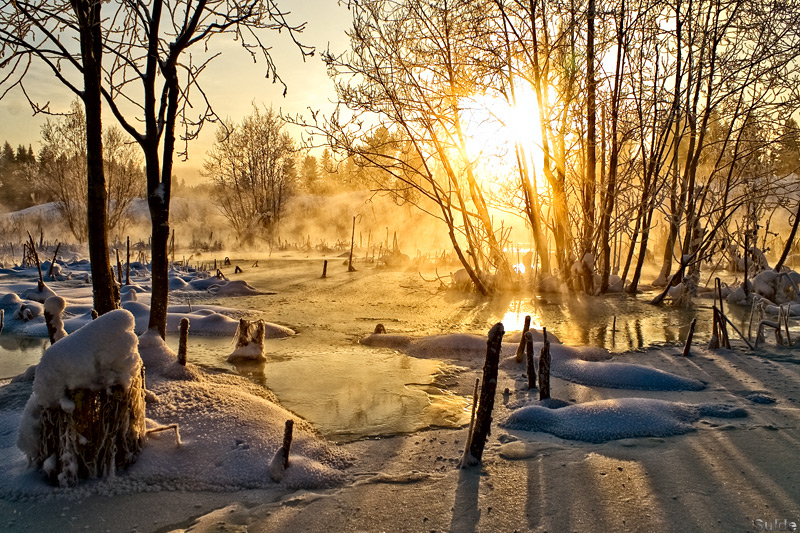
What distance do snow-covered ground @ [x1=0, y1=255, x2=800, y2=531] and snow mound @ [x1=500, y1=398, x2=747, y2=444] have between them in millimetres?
13

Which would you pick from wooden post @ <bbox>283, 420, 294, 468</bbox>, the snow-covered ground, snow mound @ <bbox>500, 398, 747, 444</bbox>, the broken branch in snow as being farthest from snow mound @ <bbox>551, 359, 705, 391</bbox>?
the broken branch in snow

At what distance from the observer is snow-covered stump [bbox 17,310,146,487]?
10.4 feet

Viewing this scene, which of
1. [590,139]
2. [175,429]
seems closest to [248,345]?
[175,429]

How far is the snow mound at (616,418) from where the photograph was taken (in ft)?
13.7

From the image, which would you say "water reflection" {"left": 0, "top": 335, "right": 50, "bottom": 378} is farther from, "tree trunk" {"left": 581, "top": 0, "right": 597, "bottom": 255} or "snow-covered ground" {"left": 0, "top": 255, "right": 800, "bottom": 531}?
"tree trunk" {"left": 581, "top": 0, "right": 597, "bottom": 255}

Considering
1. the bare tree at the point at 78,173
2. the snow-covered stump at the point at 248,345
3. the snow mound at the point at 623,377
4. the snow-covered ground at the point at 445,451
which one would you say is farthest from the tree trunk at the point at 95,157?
the bare tree at the point at 78,173

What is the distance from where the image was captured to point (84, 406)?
Answer: 10.5ft

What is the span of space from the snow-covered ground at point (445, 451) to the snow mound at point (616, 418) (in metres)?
0.01

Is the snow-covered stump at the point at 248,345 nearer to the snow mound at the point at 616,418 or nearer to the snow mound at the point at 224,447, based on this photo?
the snow mound at the point at 224,447

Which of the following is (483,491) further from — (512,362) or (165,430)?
(512,362)

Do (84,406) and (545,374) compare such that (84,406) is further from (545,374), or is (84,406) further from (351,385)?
(545,374)

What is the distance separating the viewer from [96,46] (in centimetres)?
475

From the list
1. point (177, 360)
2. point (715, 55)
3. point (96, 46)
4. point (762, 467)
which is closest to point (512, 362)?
point (762, 467)

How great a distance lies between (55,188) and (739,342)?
3263 centimetres
